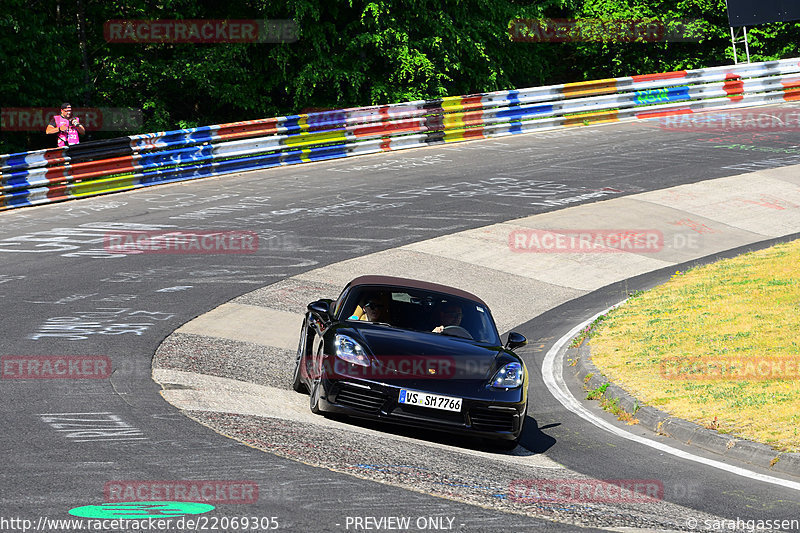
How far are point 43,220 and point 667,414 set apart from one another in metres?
13.5

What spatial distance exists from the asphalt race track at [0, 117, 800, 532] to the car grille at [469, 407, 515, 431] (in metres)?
0.26

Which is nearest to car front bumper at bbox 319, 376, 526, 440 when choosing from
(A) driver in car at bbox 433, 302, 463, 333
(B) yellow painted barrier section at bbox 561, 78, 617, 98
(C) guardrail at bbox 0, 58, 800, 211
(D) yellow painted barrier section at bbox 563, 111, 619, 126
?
(A) driver in car at bbox 433, 302, 463, 333

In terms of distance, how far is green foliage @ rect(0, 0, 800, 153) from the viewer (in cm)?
2491

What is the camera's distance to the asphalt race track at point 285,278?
6.54 m

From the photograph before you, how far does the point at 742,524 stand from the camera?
6.68 m

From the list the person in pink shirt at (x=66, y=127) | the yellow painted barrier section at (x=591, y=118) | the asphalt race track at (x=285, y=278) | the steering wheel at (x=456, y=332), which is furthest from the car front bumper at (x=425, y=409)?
the yellow painted barrier section at (x=591, y=118)

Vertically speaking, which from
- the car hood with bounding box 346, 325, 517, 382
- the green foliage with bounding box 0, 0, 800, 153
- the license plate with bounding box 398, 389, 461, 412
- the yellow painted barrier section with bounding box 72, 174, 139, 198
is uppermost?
the green foliage with bounding box 0, 0, 800, 153

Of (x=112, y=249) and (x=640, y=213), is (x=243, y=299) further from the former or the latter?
(x=640, y=213)

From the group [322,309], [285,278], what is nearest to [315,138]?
[285,278]

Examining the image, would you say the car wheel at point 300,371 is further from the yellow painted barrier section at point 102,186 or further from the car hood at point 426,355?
the yellow painted barrier section at point 102,186

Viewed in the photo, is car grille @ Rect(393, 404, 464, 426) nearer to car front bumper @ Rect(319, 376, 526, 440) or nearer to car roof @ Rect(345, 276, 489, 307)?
car front bumper @ Rect(319, 376, 526, 440)

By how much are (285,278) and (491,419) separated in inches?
302

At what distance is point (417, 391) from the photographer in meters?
8.53

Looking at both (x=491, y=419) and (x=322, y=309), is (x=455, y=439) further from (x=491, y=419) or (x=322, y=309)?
(x=322, y=309)
